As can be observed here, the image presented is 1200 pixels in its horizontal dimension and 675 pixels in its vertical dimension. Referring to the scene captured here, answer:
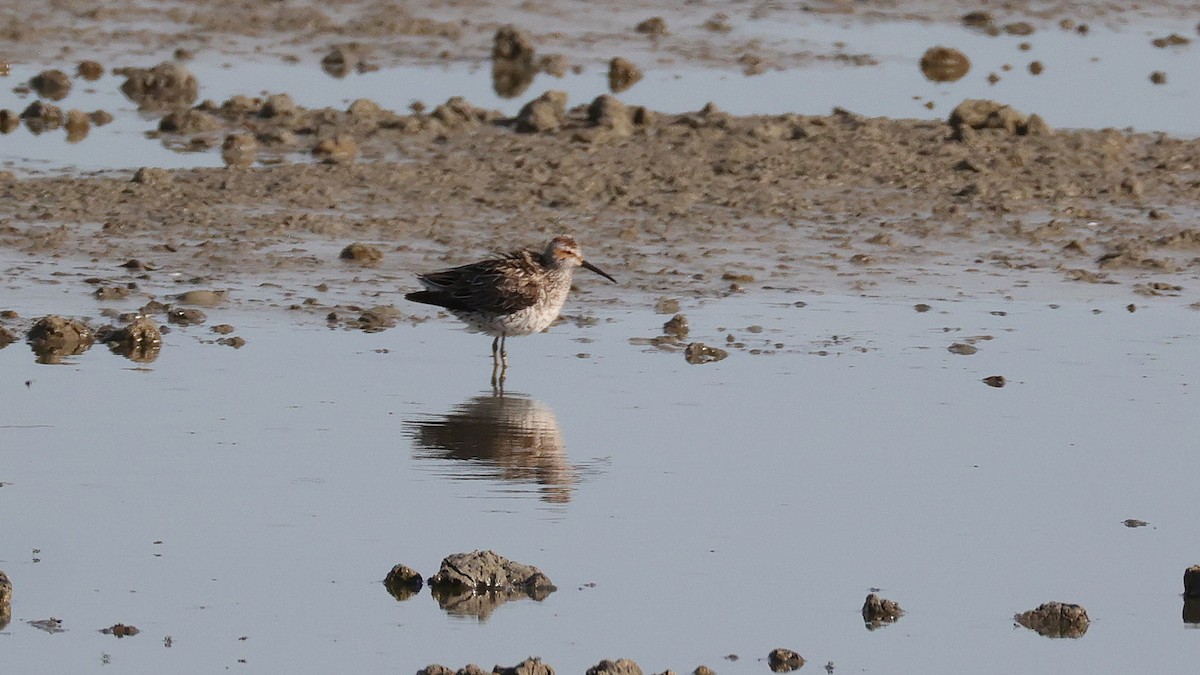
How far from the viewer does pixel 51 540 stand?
8.66 meters

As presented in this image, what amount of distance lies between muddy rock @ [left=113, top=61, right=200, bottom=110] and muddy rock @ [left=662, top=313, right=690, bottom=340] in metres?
8.84

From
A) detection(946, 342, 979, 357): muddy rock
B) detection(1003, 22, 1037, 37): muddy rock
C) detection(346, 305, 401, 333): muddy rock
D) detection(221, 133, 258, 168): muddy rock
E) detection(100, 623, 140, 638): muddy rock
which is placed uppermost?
detection(1003, 22, 1037, 37): muddy rock

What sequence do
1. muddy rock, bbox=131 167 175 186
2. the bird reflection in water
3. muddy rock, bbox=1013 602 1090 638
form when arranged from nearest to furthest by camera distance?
muddy rock, bbox=1013 602 1090 638
the bird reflection in water
muddy rock, bbox=131 167 175 186

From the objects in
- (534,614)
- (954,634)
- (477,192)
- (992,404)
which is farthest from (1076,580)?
(477,192)

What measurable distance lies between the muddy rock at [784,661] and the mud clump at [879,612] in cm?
53

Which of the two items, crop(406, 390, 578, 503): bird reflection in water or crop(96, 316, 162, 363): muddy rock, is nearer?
crop(406, 390, 578, 503): bird reflection in water

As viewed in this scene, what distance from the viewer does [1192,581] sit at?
8375 millimetres

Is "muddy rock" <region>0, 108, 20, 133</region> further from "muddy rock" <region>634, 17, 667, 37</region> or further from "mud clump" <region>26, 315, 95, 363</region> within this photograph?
"muddy rock" <region>634, 17, 667, 37</region>

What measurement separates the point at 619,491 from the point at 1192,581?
253 centimetres

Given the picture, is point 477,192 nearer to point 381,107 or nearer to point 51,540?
point 381,107

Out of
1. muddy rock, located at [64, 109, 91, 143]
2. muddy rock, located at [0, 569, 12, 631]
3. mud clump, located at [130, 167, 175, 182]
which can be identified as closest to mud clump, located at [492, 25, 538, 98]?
muddy rock, located at [64, 109, 91, 143]

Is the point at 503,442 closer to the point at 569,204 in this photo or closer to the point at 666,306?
the point at 666,306

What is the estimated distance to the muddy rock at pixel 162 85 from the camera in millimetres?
20750

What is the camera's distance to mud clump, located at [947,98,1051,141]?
18906 millimetres
